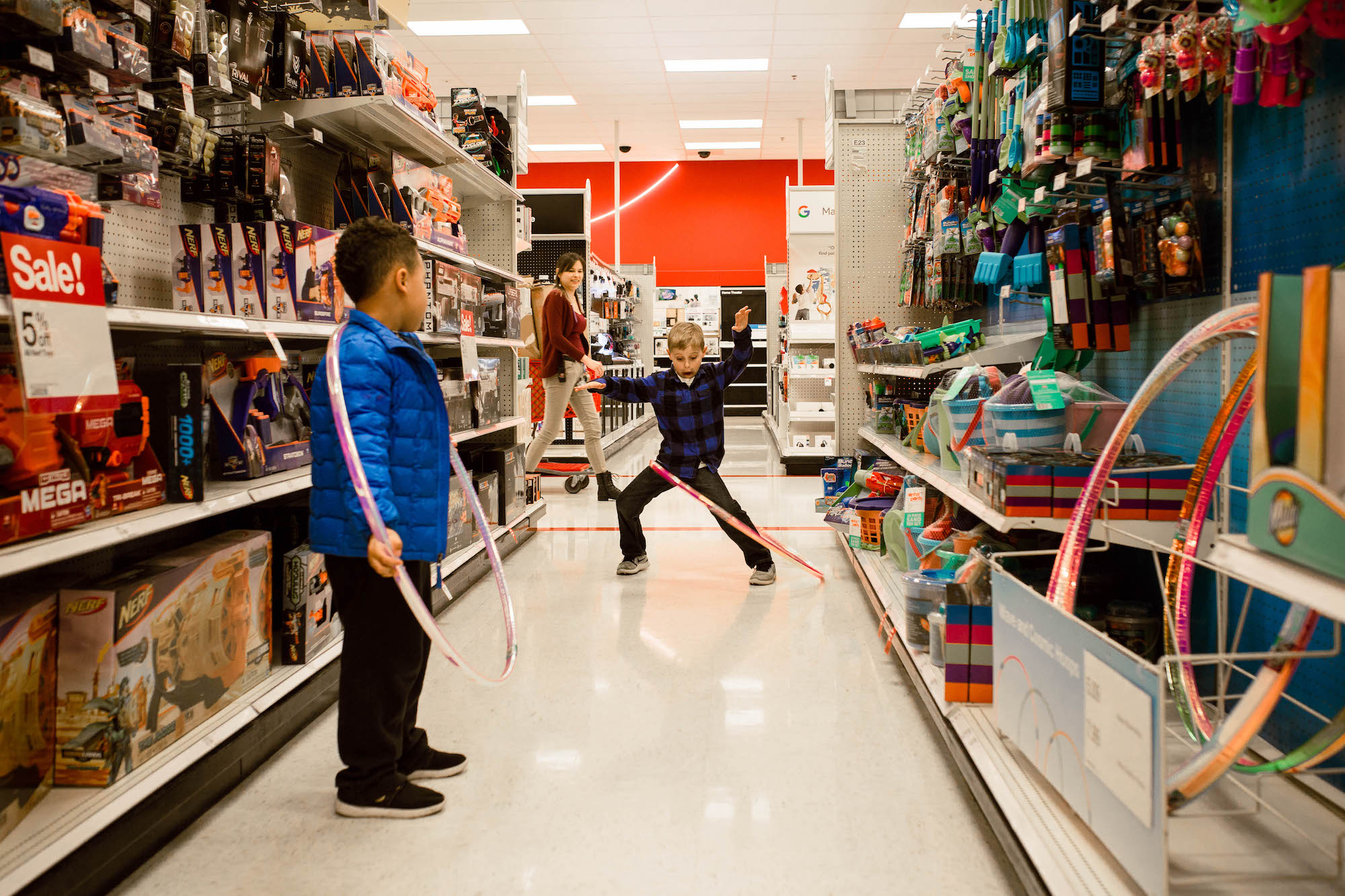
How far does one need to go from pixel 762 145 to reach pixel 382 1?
39.8ft

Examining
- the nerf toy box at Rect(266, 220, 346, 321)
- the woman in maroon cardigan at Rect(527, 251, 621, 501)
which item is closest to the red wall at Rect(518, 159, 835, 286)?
the woman in maroon cardigan at Rect(527, 251, 621, 501)

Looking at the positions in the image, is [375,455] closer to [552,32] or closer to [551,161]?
[552,32]

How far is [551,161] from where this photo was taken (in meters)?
15.6

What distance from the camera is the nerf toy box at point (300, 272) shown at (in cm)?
247

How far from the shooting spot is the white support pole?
13.7 metres

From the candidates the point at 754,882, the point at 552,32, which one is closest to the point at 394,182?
the point at 754,882

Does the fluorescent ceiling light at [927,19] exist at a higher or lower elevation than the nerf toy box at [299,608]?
higher

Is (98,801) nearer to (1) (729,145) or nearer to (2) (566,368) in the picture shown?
(2) (566,368)

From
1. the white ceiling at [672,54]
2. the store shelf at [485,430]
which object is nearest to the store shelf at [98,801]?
the store shelf at [485,430]

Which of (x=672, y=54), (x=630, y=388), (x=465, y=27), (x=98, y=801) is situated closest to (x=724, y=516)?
(x=630, y=388)

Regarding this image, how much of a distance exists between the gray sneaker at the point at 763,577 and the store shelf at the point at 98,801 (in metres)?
2.19

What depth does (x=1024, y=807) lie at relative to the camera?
1665 mm

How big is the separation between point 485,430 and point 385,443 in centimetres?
231

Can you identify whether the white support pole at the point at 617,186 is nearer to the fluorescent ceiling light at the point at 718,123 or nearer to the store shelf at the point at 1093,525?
the fluorescent ceiling light at the point at 718,123
